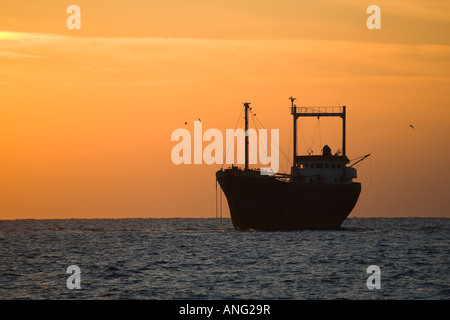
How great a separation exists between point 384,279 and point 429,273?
5.01 metres

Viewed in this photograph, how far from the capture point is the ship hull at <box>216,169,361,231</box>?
93500 mm

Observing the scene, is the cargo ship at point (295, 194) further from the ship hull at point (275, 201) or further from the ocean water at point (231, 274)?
the ocean water at point (231, 274)

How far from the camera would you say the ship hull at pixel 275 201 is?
307 ft

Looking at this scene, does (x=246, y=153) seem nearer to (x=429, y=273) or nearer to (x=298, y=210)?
(x=298, y=210)

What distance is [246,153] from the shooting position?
324 feet

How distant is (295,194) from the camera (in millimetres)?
95312

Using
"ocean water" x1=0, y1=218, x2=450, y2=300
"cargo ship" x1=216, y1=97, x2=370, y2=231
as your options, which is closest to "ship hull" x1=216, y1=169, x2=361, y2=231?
"cargo ship" x1=216, y1=97, x2=370, y2=231

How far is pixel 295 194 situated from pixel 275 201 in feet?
9.90

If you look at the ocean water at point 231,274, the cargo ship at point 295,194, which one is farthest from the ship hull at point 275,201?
the ocean water at point 231,274

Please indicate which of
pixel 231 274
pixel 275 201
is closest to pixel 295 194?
pixel 275 201

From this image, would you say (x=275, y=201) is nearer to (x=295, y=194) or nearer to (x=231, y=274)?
(x=295, y=194)

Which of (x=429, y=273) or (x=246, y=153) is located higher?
(x=246, y=153)
